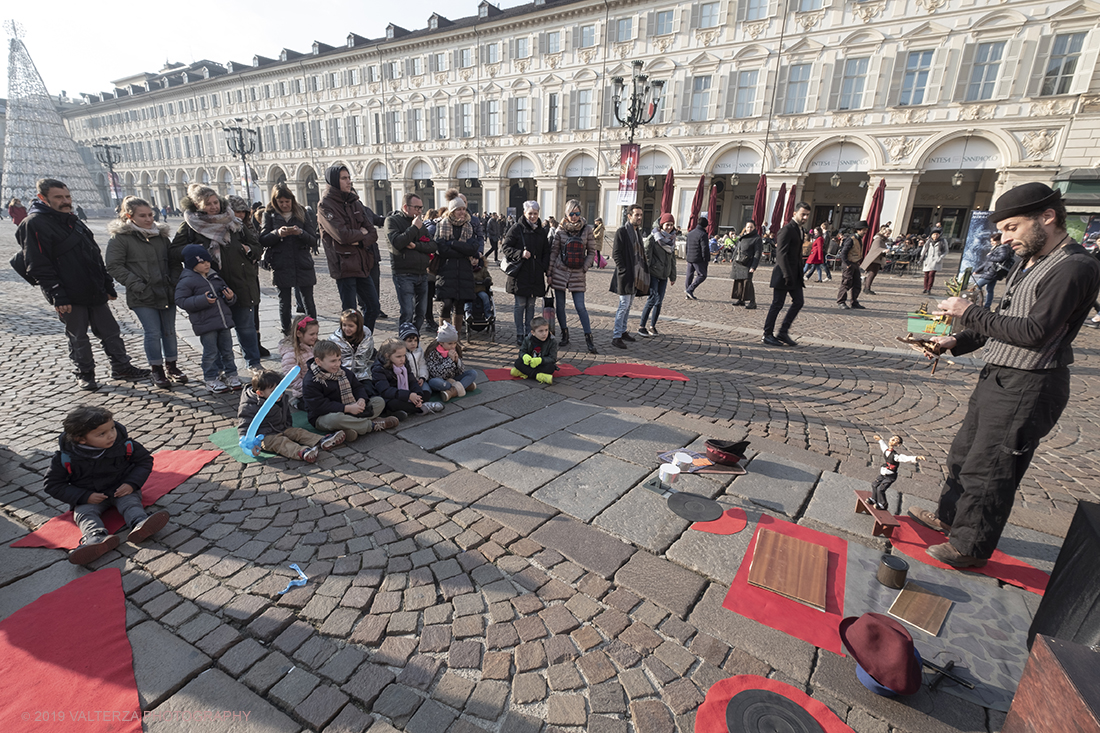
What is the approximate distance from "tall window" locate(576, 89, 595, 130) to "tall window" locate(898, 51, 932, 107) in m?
14.9

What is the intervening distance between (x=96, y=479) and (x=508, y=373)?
380 cm

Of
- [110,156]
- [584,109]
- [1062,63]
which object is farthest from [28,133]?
[1062,63]

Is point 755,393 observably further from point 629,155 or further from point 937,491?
point 629,155

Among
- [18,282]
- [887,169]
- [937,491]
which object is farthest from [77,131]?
[937,491]

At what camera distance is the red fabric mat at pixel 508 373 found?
583 centimetres

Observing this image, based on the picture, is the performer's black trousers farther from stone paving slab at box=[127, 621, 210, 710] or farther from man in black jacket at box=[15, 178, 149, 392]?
man in black jacket at box=[15, 178, 149, 392]

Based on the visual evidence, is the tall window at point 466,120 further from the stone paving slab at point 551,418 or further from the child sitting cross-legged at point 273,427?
the child sitting cross-legged at point 273,427

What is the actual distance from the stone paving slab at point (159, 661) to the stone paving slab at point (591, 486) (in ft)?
6.43

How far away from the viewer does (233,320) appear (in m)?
5.30

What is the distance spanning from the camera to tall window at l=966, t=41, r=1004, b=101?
19484 millimetres

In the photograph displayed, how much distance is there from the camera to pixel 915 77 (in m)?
20.9

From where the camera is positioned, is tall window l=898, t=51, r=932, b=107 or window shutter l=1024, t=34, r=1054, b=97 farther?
tall window l=898, t=51, r=932, b=107

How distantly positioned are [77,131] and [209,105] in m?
31.7

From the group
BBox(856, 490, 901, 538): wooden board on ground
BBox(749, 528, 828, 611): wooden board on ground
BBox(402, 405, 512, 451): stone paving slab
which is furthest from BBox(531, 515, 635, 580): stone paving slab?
BBox(856, 490, 901, 538): wooden board on ground
